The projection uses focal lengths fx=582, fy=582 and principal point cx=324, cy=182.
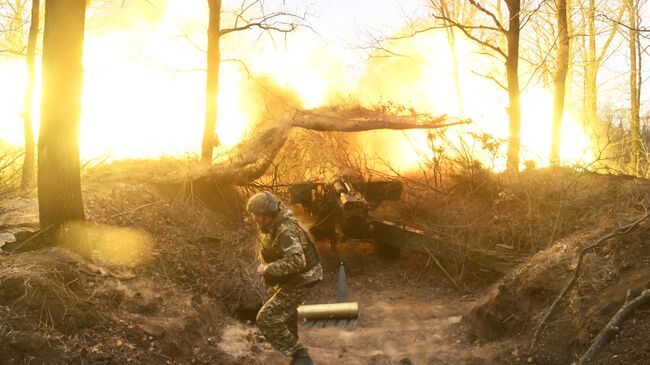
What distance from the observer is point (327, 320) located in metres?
9.70

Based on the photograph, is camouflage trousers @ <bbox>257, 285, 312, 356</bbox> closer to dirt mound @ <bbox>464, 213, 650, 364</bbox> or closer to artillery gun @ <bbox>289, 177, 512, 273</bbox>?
dirt mound @ <bbox>464, 213, 650, 364</bbox>

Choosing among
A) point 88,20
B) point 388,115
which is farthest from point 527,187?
point 88,20

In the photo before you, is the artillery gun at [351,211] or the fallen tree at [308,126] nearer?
the artillery gun at [351,211]

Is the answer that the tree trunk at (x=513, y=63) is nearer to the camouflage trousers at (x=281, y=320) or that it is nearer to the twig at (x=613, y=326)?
the twig at (x=613, y=326)

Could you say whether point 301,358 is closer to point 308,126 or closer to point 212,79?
point 308,126

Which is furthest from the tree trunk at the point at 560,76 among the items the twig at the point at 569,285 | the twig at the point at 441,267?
the twig at the point at 569,285

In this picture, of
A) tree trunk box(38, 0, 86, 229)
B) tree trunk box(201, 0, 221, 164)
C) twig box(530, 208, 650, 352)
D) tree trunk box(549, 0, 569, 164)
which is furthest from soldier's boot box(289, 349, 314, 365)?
tree trunk box(549, 0, 569, 164)

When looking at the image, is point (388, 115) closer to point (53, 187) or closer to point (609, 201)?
point (609, 201)

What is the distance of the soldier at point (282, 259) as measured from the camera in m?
6.49

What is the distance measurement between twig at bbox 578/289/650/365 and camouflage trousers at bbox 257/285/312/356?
304 centimetres

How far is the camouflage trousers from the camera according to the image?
667cm

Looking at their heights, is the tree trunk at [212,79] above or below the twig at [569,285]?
above

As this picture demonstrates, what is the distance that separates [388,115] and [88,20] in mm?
12006

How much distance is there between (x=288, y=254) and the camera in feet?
21.2
